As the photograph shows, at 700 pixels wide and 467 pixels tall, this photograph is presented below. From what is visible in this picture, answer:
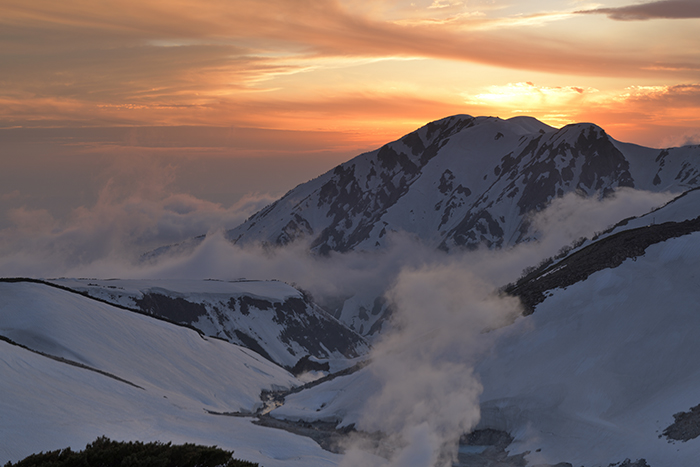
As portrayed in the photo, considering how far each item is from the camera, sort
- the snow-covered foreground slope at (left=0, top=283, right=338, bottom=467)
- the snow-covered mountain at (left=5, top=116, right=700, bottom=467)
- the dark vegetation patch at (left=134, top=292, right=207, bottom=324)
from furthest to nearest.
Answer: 1. the dark vegetation patch at (left=134, top=292, right=207, bottom=324)
2. the snow-covered mountain at (left=5, top=116, right=700, bottom=467)
3. the snow-covered foreground slope at (left=0, top=283, right=338, bottom=467)

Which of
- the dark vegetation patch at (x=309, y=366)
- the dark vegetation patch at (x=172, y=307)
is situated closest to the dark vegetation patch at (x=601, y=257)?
the dark vegetation patch at (x=309, y=366)

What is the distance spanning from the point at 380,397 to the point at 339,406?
254 inches

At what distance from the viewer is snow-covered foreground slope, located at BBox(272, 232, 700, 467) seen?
150 ft

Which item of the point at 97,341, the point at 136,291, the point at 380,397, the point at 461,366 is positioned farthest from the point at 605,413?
the point at 136,291

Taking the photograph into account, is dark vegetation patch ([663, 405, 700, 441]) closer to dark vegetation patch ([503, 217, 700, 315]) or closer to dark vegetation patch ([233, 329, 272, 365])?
dark vegetation patch ([503, 217, 700, 315])

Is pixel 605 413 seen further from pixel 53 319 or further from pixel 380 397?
pixel 53 319

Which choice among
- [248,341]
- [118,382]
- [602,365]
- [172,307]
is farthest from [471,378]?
[172,307]

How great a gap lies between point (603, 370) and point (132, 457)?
134 feet

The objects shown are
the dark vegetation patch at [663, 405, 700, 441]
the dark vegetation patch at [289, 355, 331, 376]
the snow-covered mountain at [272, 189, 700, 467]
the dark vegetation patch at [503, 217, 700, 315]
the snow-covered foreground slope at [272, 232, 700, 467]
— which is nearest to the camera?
the dark vegetation patch at [663, 405, 700, 441]

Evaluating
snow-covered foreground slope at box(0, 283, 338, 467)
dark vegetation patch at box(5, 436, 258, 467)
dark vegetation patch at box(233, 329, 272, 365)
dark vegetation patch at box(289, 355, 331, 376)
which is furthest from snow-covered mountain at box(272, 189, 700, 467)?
dark vegetation patch at box(233, 329, 272, 365)

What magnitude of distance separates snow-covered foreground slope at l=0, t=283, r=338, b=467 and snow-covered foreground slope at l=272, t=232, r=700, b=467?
16.3 m

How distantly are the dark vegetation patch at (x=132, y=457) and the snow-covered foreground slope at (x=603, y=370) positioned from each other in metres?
29.0

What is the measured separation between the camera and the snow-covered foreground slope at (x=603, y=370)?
150ft

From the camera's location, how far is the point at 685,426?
1678 inches
